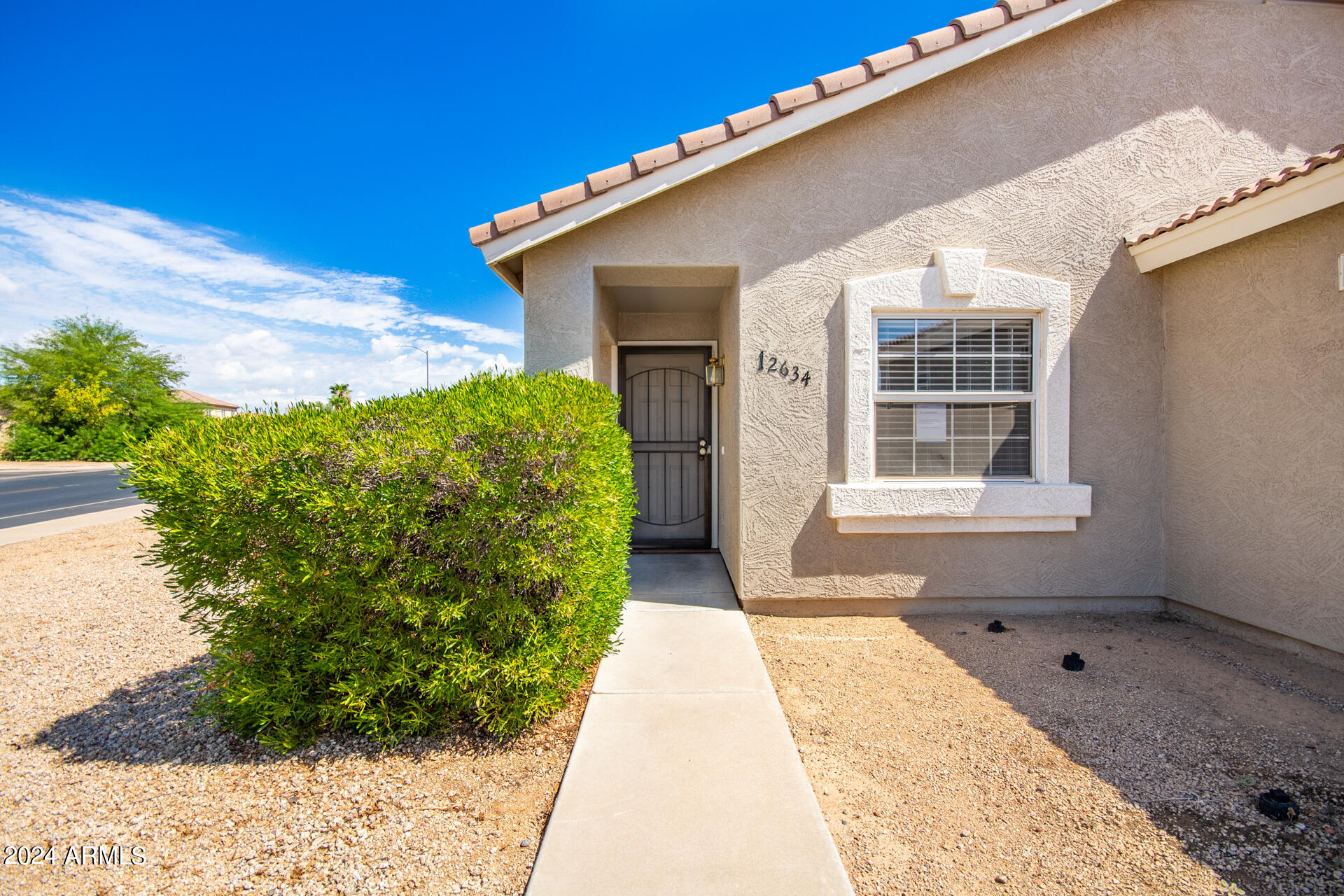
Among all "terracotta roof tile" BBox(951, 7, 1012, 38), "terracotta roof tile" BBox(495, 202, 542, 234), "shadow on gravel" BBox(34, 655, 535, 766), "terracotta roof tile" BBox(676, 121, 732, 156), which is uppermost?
→ "terracotta roof tile" BBox(951, 7, 1012, 38)

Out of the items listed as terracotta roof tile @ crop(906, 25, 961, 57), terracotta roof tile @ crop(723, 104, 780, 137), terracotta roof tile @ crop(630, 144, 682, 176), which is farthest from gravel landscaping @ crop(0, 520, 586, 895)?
terracotta roof tile @ crop(906, 25, 961, 57)

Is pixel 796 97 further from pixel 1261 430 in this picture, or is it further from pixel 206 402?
pixel 206 402

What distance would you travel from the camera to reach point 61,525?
11.0m

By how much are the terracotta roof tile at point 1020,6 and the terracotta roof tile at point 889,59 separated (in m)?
0.86

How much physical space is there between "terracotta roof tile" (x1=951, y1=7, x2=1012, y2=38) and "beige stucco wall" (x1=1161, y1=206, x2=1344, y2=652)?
2.63m

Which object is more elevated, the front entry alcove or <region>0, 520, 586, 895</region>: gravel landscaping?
the front entry alcove

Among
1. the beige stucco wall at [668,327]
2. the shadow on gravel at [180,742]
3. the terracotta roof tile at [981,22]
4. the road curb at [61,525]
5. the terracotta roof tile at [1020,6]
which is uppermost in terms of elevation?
the terracotta roof tile at [1020,6]

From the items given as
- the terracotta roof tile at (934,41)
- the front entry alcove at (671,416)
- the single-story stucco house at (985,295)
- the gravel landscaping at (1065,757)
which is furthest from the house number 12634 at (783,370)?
the terracotta roof tile at (934,41)

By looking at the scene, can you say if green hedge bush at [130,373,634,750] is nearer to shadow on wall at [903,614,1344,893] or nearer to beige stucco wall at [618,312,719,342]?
shadow on wall at [903,614,1344,893]

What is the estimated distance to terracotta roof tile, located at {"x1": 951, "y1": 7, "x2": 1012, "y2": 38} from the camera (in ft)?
15.8

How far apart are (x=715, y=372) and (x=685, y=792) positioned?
4.96m

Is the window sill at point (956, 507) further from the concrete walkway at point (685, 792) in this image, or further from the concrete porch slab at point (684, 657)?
the concrete walkway at point (685, 792)

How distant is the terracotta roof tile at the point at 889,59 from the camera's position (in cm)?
481

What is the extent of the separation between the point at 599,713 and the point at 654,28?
8.42 m
